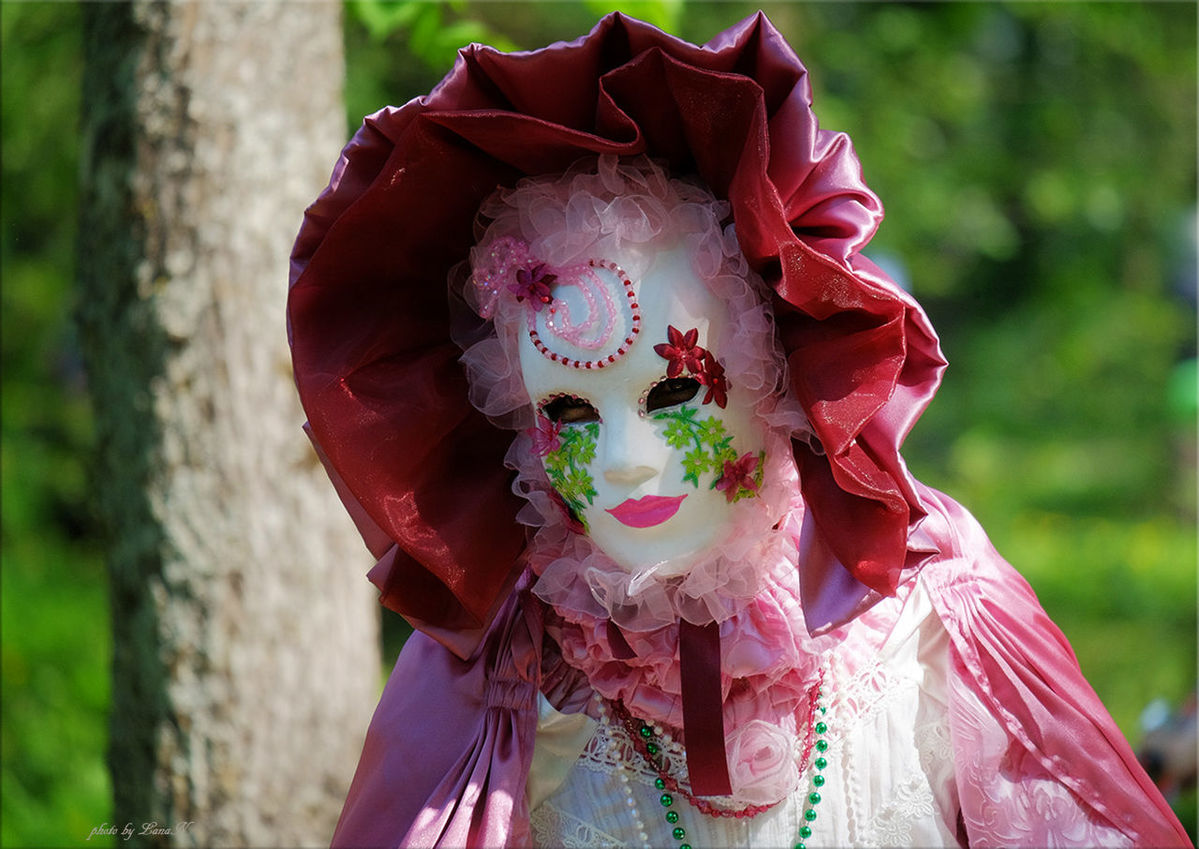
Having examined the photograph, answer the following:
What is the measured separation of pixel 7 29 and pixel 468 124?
10.9ft

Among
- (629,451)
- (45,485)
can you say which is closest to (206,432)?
(629,451)

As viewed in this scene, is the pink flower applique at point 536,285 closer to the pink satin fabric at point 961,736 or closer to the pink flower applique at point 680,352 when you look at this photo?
the pink flower applique at point 680,352

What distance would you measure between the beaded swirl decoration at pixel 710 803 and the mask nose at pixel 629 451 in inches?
16.0

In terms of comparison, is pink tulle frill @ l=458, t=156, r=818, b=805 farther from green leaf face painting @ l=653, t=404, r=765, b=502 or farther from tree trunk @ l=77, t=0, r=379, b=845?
tree trunk @ l=77, t=0, r=379, b=845

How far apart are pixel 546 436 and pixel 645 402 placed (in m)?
0.16

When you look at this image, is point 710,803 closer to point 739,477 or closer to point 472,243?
point 739,477

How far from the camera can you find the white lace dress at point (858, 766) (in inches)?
68.6

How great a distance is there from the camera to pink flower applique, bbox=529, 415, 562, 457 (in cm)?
171

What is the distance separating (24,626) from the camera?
5051 millimetres

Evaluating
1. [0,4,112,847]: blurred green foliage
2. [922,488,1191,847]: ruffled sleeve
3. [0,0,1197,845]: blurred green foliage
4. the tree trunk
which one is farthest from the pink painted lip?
[0,4,112,847]: blurred green foliage

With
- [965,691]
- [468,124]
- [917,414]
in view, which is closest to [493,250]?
[468,124]

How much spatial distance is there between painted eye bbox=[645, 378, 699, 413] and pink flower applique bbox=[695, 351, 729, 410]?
0.06 ft

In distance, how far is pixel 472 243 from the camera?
5.98ft

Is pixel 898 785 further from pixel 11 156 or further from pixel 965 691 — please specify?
pixel 11 156
